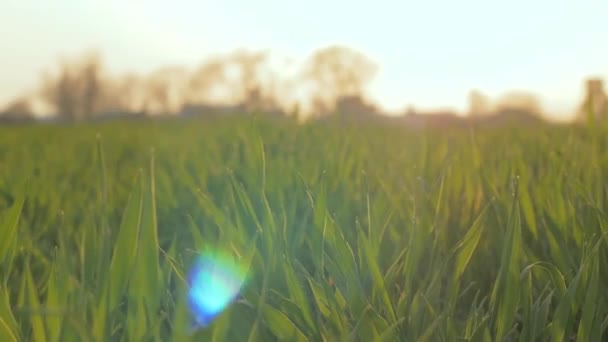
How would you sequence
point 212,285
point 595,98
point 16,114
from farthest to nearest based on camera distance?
1. point 16,114
2. point 595,98
3. point 212,285

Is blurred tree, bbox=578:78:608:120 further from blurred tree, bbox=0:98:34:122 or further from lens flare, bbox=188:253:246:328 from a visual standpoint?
blurred tree, bbox=0:98:34:122

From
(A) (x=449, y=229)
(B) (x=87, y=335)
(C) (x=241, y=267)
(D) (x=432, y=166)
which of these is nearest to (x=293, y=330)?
(C) (x=241, y=267)

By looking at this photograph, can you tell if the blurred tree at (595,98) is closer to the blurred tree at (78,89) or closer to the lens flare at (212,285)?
the lens flare at (212,285)

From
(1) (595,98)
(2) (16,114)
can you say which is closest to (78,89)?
(2) (16,114)

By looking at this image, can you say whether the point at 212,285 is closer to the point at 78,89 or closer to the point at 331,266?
→ the point at 331,266

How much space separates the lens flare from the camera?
0.56 meters

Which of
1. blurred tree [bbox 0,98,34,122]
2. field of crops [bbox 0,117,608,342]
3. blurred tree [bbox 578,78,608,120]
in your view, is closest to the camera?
field of crops [bbox 0,117,608,342]

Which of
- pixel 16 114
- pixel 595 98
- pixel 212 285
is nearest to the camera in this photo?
pixel 212 285

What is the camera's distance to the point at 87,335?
0.44m

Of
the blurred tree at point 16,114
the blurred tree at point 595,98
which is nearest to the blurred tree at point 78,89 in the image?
the blurred tree at point 16,114

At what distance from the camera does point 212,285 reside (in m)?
0.60

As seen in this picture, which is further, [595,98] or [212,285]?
[595,98]

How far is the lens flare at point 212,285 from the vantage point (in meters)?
0.56

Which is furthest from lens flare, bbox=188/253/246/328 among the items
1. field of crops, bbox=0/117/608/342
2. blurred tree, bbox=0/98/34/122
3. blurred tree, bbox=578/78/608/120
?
blurred tree, bbox=0/98/34/122
